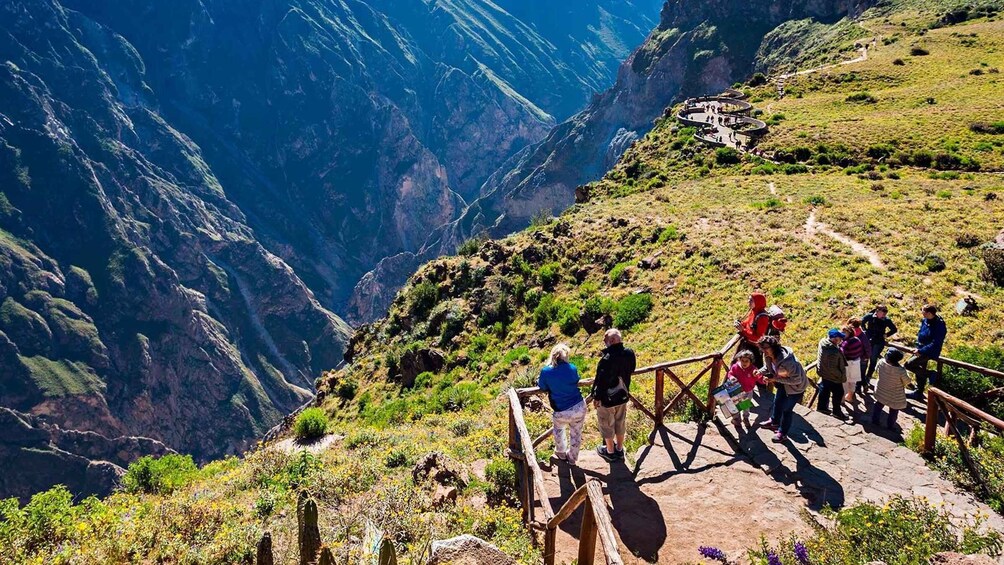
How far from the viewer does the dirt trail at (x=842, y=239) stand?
60.9ft

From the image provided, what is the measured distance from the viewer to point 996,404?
31.5ft

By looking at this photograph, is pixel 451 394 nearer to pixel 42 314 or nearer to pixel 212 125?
pixel 42 314

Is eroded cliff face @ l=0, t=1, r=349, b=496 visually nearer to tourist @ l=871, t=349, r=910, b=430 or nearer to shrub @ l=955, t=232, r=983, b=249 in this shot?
tourist @ l=871, t=349, r=910, b=430

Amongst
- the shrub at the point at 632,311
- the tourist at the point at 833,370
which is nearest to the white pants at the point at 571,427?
the tourist at the point at 833,370

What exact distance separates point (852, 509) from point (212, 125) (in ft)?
750

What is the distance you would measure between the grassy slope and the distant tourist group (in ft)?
5.55

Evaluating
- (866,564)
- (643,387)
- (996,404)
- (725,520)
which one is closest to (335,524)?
(725,520)

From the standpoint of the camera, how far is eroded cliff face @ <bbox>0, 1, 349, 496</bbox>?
108750 millimetres

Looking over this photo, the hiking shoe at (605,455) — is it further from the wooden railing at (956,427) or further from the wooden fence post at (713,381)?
the wooden railing at (956,427)

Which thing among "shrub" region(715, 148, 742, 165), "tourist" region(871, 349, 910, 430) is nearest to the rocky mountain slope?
"shrub" region(715, 148, 742, 165)

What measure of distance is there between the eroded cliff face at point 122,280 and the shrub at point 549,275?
106363 millimetres

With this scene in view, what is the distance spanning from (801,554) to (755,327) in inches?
194

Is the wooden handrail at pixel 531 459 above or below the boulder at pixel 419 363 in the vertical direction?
below

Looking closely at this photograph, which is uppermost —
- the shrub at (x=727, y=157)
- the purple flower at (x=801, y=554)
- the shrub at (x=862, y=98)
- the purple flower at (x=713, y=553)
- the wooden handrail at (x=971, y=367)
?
the shrub at (x=862, y=98)
